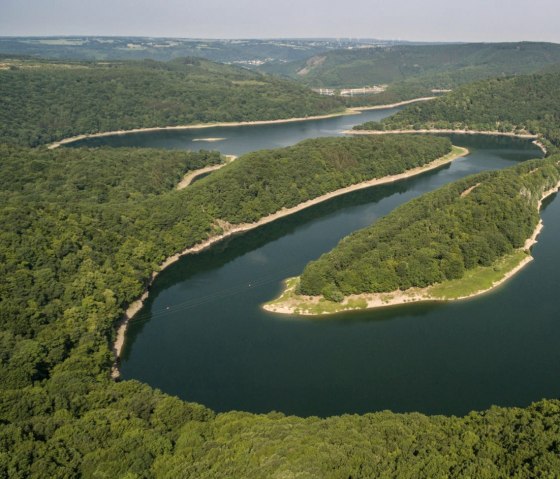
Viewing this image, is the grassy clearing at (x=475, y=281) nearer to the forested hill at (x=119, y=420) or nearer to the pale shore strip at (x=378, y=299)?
the pale shore strip at (x=378, y=299)

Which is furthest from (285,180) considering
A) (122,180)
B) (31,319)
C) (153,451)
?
(153,451)

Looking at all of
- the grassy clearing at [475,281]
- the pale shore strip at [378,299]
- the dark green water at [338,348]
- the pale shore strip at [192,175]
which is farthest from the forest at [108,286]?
the grassy clearing at [475,281]

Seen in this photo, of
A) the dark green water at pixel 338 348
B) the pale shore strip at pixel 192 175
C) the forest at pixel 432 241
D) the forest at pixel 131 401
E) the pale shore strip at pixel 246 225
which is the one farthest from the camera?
the pale shore strip at pixel 192 175

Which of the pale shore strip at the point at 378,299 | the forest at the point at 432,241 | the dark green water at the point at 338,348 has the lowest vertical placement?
the dark green water at the point at 338,348

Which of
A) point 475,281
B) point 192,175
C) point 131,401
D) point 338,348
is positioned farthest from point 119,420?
point 192,175

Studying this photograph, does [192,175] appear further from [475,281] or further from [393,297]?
[475,281]

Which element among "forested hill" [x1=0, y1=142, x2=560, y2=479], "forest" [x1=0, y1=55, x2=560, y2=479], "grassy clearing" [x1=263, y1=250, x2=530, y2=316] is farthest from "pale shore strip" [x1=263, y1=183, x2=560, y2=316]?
"forested hill" [x1=0, y1=142, x2=560, y2=479]

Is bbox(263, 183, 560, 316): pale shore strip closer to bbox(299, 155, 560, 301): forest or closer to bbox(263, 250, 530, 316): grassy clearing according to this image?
bbox(263, 250, 530, 316): grassy clearing

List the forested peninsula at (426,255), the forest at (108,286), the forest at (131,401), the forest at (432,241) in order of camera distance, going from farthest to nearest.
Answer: the forest at (432,241)
the forested peninsula at (426,255)
the forest at (108,286)
the forest at (131,401)
